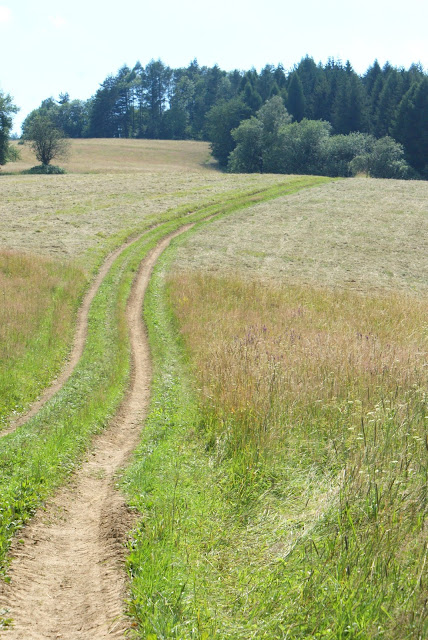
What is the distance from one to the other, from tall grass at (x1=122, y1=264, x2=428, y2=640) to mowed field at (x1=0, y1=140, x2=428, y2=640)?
23 mm

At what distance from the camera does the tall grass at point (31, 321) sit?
14.1 meters

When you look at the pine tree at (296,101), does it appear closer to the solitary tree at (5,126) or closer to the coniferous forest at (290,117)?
the coniferous forest at (290,117)

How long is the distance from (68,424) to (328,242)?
104 ft

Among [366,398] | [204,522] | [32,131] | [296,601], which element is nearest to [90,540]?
[204,522]

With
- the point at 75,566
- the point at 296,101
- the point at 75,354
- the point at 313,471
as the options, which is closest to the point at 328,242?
the point at 75,354

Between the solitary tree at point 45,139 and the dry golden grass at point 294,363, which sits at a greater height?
the solitary tree at point 45,139

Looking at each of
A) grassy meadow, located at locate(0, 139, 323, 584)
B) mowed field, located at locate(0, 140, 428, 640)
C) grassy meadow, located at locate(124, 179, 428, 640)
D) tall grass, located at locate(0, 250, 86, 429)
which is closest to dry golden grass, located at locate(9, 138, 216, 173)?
grassy meadow, located at locate(0, 139, 323, 584)

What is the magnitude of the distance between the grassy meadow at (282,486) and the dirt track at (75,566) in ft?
1.00

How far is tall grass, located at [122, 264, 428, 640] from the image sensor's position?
527 centimetres

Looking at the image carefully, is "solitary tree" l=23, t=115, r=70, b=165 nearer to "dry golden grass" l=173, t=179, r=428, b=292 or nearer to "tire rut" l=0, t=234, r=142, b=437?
"dry golden grass" l=173, t=179, r=428, b=292

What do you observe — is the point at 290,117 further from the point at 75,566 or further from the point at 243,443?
the point at 75,566

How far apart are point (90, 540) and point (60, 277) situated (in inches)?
749

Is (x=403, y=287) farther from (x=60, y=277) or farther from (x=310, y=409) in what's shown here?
(x=310, y=409)

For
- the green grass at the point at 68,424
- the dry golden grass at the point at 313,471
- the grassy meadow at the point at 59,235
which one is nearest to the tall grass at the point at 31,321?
the grassy meadow at the point at 59,235
